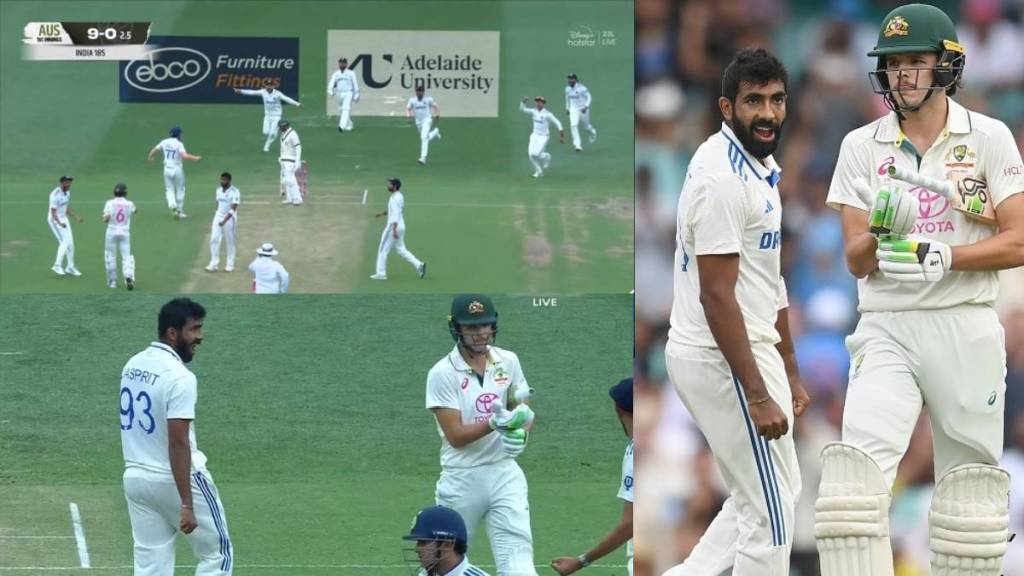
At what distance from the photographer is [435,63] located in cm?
3675

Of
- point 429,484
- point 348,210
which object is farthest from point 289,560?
point 348,210

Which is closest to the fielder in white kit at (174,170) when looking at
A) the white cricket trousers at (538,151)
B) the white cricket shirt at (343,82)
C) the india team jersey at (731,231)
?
the white cricket shirt at (343,82)

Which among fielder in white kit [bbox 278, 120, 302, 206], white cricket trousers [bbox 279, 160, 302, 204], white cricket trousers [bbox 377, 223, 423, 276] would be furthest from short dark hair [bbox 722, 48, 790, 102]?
white cricket trousers [bbox 279, 160, 302, 204]

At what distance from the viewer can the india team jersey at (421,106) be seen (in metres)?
36.2

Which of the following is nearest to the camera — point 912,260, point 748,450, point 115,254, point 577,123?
point 912,260

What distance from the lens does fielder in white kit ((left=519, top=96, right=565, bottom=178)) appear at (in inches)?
1362

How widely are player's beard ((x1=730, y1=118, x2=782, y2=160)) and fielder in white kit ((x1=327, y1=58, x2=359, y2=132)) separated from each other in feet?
105

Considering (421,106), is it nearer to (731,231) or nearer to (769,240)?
(769,240)

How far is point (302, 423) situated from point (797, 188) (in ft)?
40.8

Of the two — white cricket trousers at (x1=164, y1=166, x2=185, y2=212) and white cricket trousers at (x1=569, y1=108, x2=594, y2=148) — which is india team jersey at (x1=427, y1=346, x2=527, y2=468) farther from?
white cricket trousers at (x1=569, y1=108, x2=594, y2=148)

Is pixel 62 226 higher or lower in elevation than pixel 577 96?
lower

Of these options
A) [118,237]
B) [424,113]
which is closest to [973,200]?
[118,237]

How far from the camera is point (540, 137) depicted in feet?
117

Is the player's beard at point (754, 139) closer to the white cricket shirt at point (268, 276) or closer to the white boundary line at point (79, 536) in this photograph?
the white boundary line at point (79, 536)
